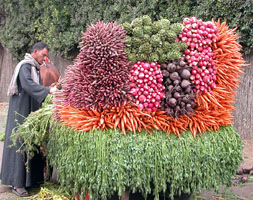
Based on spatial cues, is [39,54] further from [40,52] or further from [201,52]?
[201,52]

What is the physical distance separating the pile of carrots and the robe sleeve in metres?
0.84

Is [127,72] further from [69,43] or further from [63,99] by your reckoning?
[69,43]

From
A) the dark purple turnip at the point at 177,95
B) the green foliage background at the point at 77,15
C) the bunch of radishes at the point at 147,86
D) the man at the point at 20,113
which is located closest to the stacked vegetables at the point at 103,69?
the bunch of radishes at the point at 147,86

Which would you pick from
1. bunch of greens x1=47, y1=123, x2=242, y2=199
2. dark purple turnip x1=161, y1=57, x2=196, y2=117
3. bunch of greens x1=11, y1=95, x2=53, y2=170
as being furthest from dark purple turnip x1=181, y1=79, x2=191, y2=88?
bunch of greens x1=11, y1=95, x2=53, y2=170

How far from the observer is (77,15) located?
8898 millimetres

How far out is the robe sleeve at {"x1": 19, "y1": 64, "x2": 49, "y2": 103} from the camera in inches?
163

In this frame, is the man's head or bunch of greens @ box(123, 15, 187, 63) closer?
bunch of greens @ box(123, 15, 187, 63)

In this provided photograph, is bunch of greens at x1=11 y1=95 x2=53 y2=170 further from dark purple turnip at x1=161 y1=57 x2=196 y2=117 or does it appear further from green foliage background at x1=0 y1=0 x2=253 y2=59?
green foliage background at x1=0 y1=0 x2=253 y2=59

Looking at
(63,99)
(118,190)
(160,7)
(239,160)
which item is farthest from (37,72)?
(160,7)

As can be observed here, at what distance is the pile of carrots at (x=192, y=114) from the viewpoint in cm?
307

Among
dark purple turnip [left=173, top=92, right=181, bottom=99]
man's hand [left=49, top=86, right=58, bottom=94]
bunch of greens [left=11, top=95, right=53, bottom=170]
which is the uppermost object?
man's hand [left=49, top=86, right=58, bottom=94]

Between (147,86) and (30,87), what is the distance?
5.59ft

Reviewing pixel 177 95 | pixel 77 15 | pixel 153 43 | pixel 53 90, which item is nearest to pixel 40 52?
pixel 53 90

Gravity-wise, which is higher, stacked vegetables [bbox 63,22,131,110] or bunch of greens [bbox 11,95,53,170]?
stacked vegetables [bbox 63,22,131,110]
